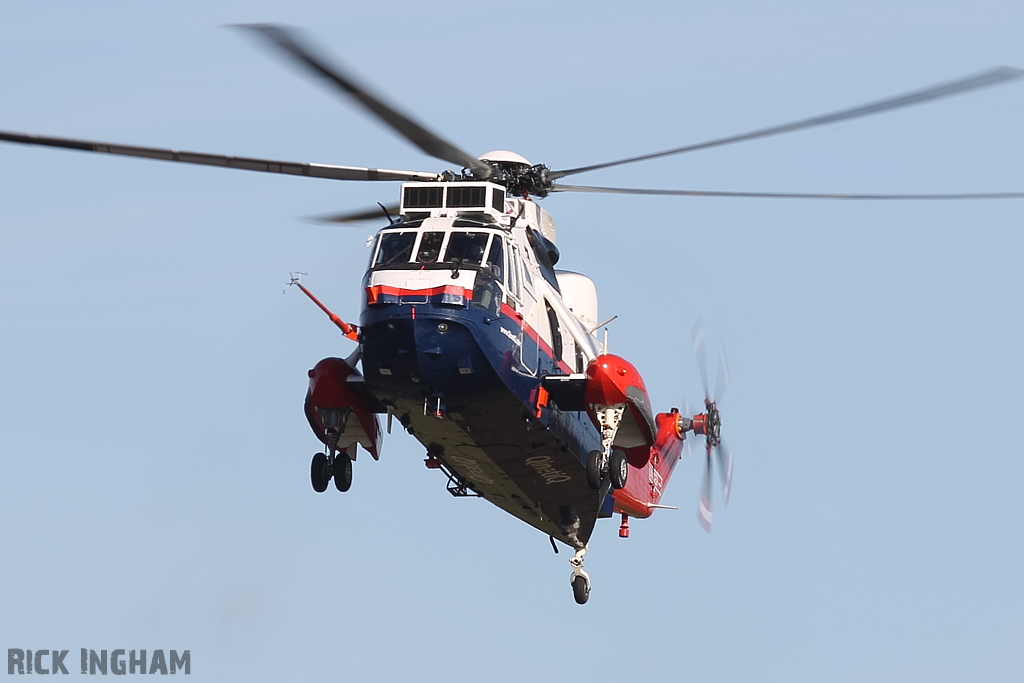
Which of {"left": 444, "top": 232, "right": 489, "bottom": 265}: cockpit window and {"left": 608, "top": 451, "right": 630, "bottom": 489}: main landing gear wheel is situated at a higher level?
{"left": 444, "top": 232, "right": 489, "bottom": 265}: cockpit window

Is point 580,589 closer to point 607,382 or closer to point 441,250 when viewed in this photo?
point 607,382

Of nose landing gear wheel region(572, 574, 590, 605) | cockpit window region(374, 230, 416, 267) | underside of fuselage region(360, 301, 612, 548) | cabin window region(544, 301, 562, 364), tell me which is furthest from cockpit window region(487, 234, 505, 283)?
nose landing gear wheel region(572, 574, 590, 605)

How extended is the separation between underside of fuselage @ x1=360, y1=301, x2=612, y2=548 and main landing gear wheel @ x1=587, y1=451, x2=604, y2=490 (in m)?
0.88

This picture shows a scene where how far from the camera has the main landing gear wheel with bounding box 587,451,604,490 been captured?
108ft

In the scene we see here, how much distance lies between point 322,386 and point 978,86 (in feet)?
47.3

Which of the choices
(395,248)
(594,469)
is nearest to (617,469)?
(594,469)

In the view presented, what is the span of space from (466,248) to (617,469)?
19.0ft

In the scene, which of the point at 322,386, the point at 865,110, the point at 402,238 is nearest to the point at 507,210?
the point at 402,238

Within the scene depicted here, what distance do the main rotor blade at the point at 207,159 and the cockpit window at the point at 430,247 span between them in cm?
216

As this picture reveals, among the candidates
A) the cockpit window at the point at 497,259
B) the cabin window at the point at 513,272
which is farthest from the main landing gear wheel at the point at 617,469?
the cockpit window at the point at 497,259

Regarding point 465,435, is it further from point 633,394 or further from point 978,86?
point 978,86

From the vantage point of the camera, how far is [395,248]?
3103 centimetres

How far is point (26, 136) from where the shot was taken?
2792 cm

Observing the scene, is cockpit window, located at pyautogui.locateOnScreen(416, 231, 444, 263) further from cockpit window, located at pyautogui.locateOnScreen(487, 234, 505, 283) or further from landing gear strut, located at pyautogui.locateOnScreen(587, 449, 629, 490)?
landing gear strut, located at pyautogui.locateOnScreen(587, 449, 629, 490)
